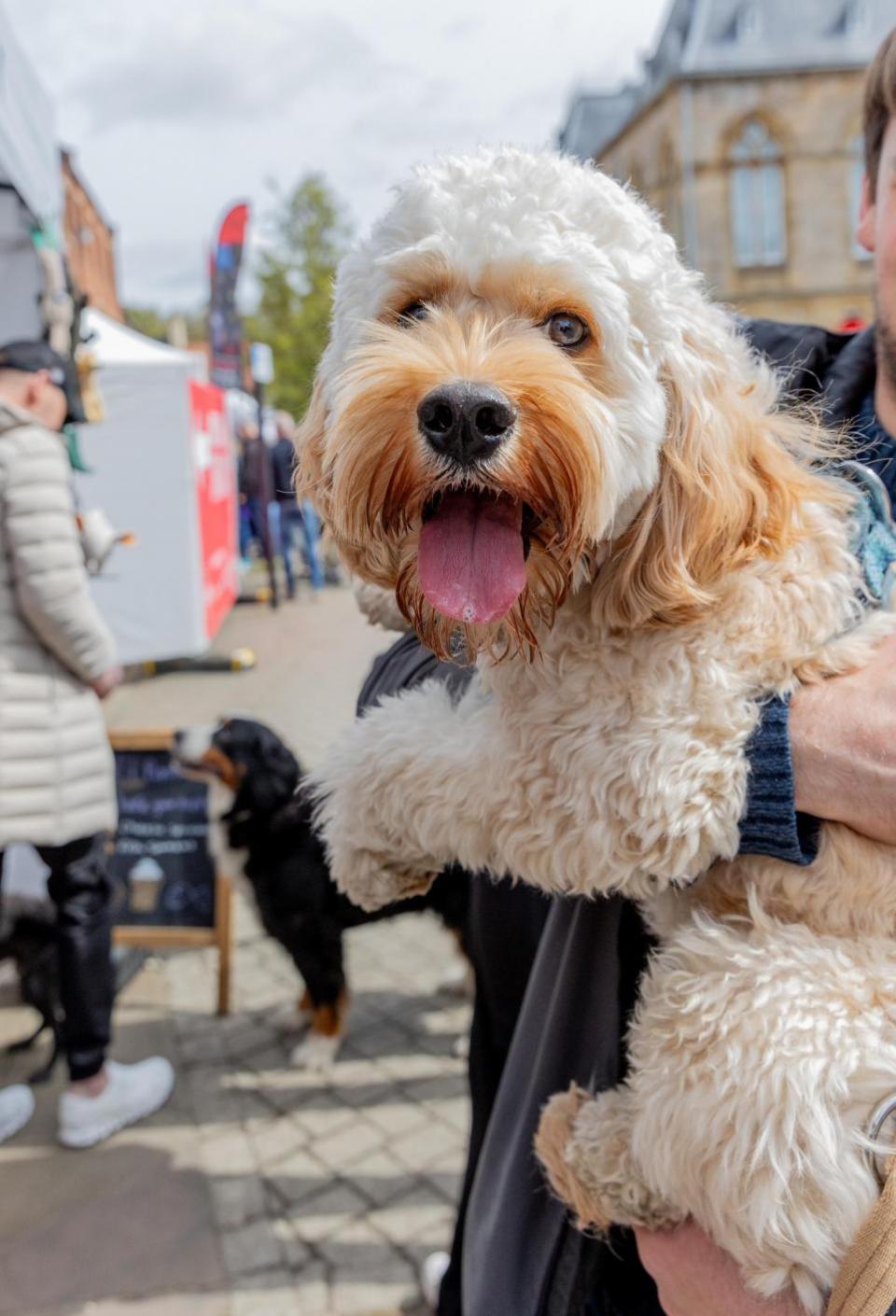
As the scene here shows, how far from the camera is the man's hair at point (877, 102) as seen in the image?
6.07 feet

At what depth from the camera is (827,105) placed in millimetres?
35969

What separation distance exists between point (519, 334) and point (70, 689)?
270 cm

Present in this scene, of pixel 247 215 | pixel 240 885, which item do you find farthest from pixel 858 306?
pixel 240 885

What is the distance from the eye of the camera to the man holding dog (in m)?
1.31

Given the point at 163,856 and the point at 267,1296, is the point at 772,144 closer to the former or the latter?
the point at 163,856

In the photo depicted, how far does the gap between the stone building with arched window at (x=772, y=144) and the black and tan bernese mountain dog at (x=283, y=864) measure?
115ft

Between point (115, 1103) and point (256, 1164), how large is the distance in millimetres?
593

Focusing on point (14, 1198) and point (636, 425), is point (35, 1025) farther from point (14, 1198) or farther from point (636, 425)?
point (636, 425)

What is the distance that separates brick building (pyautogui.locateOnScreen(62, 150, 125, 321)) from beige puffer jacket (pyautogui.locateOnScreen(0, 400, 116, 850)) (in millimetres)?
25979

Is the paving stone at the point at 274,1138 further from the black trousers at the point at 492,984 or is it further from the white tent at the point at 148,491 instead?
the white tent at the point at 148,491

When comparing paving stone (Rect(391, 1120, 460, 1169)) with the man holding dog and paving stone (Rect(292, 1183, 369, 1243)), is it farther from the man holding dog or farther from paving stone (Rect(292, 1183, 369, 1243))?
the man holding dog

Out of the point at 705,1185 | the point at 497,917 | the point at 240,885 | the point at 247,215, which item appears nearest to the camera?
the point at 705,1185

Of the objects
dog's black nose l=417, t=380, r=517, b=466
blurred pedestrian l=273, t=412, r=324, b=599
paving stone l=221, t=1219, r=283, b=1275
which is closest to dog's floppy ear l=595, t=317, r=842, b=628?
dog's black nose l=417, t=380, r=517, b=466

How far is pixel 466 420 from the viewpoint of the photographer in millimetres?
1227
